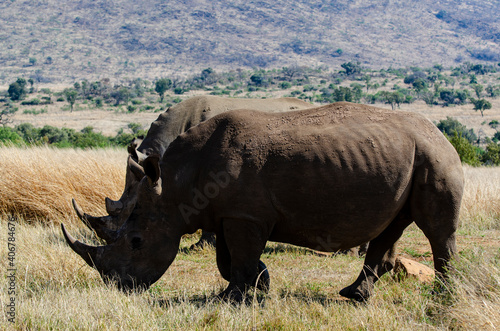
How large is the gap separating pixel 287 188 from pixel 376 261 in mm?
1397

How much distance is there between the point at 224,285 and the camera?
6.04 metres

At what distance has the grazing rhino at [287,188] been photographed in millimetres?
4953

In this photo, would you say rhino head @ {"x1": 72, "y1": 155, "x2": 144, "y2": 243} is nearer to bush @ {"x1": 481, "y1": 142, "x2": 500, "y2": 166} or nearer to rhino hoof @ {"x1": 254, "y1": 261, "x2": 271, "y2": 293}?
rhino hoof @ {"x1": 254, "y1": 261, "x2": 271, "y2": 293}

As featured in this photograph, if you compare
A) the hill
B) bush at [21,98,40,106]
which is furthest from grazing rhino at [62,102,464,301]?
the hill

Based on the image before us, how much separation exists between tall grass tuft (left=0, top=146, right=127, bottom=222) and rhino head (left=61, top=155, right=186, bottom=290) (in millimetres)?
4241

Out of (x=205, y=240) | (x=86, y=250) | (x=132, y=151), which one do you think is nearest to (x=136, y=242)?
(x=86, y=250)

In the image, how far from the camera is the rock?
6.30m

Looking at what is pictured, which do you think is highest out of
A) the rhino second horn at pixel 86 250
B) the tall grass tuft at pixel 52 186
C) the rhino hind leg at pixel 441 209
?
the rhino hind leg at pixel 441 209

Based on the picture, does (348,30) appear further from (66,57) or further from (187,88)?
(187,88)

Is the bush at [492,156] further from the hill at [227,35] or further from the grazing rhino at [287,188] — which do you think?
the hill at [227,35]

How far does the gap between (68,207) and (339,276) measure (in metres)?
4.79

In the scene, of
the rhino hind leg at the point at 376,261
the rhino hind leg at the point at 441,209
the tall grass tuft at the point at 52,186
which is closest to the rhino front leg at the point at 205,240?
the tall grass tuft at the point at 52,186

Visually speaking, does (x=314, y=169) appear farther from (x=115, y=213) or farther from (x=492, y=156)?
(x=492, y=156)

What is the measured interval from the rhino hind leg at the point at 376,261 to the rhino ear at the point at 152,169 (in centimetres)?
220
